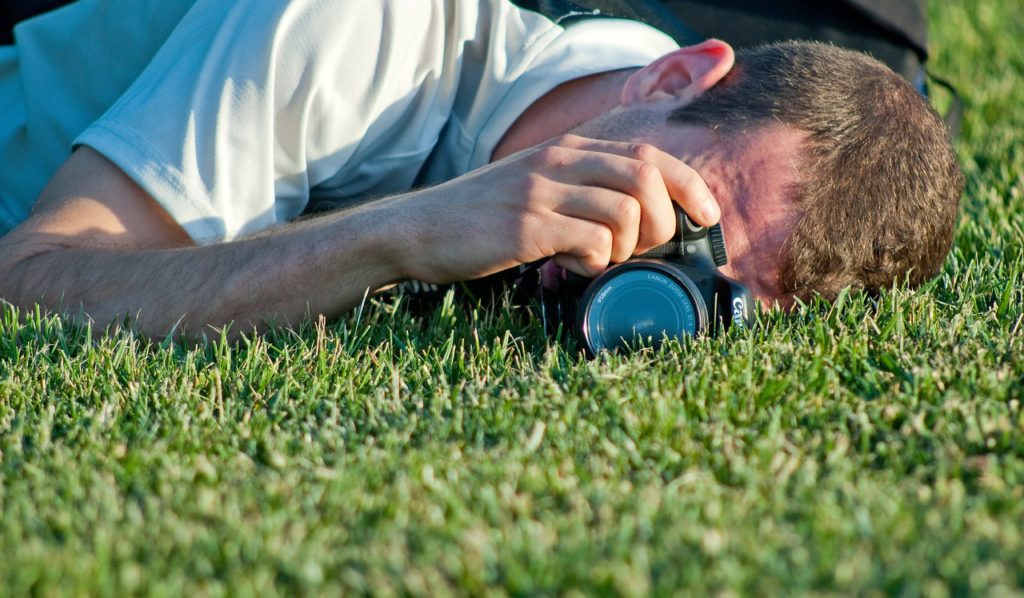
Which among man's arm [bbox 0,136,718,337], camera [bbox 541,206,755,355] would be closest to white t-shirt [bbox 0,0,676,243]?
man's arm [bbox 0,136,718,337]

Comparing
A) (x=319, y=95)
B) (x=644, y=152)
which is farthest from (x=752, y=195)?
(x=319, y=95)

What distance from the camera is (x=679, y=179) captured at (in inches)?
88.2

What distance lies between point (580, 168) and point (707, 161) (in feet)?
1.15

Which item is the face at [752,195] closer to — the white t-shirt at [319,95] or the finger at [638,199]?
the finger at [638,199]

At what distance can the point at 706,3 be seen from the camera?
4.07 metres

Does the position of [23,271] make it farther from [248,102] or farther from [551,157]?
[551,157]

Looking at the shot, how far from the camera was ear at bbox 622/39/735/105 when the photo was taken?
8.66 feet

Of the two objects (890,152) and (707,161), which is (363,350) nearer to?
(707,161)

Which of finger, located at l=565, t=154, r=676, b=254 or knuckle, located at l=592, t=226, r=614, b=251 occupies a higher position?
finger, located at l=565, t=154, r=676, b=254

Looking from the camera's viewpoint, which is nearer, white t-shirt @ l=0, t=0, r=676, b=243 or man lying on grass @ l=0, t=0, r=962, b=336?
man lying on grass @ l=0, t=0, r=962, b=336

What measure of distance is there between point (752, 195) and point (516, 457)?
96 centimetres

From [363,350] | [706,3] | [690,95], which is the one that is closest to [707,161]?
[690,95]

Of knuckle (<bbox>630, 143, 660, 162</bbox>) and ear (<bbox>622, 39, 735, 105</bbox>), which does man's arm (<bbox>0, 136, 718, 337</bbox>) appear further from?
ear (<bbox>622, 39, 735, 105</bbox>)

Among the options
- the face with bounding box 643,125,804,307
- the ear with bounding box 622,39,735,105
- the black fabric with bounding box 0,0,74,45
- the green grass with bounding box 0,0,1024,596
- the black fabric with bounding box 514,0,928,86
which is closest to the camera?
the green grass with bounding box 0,0,1024,596
